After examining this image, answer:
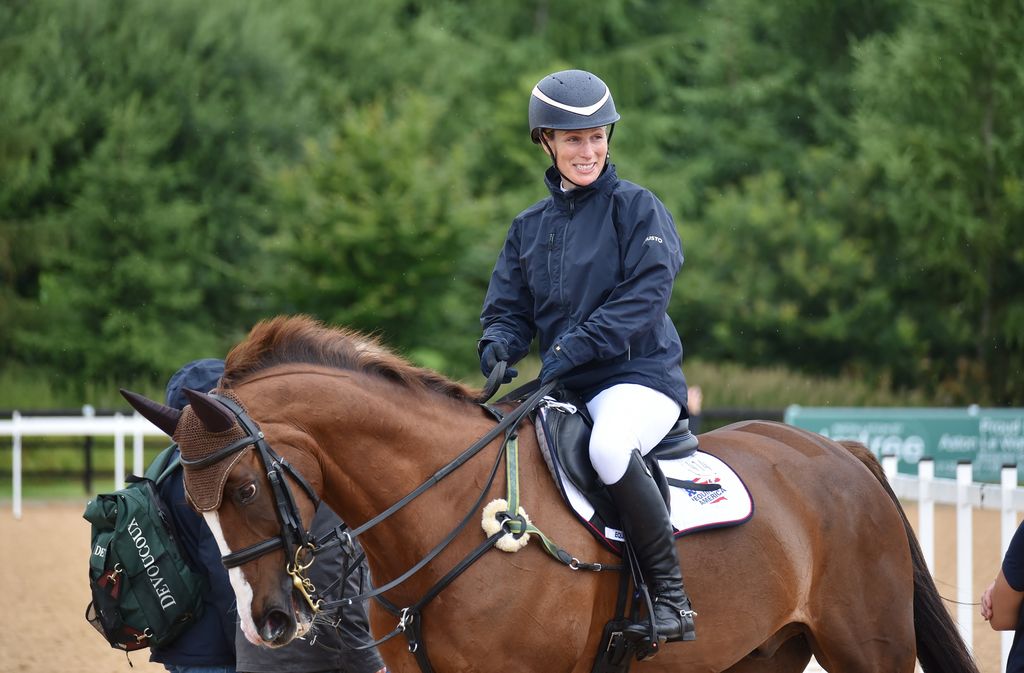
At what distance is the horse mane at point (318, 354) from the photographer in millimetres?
4293

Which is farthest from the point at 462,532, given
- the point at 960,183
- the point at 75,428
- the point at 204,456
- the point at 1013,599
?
the point at 960,183

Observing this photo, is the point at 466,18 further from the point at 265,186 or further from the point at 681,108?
the point at 265,186

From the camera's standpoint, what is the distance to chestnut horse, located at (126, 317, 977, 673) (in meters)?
3.95

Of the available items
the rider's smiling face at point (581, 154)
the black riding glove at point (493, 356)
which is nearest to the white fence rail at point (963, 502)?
the black riding glove at point (493, 356)

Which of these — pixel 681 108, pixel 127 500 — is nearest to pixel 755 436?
pixel 127 500

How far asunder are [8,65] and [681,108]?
19212 millimetres

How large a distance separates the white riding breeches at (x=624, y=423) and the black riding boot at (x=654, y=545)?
54 millimetres

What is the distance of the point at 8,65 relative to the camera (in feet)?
93.8

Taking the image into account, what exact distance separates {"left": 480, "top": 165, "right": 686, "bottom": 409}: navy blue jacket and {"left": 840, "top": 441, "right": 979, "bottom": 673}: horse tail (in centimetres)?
168

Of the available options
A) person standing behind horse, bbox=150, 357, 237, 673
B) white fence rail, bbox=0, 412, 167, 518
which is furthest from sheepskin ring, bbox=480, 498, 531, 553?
white fence rail, bbox=0, 412, 167, 518

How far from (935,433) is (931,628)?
509 inches

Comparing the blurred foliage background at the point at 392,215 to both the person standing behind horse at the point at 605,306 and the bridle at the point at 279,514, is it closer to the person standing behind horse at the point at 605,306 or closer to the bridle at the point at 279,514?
the person standing behind horse at the point at 605,306

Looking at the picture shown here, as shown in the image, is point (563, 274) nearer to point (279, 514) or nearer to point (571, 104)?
point (571, 104)

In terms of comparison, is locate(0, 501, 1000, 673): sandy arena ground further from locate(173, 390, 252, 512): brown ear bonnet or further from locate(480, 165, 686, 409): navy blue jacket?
locate(173, 390, 252, 512): brown ear bonnet
